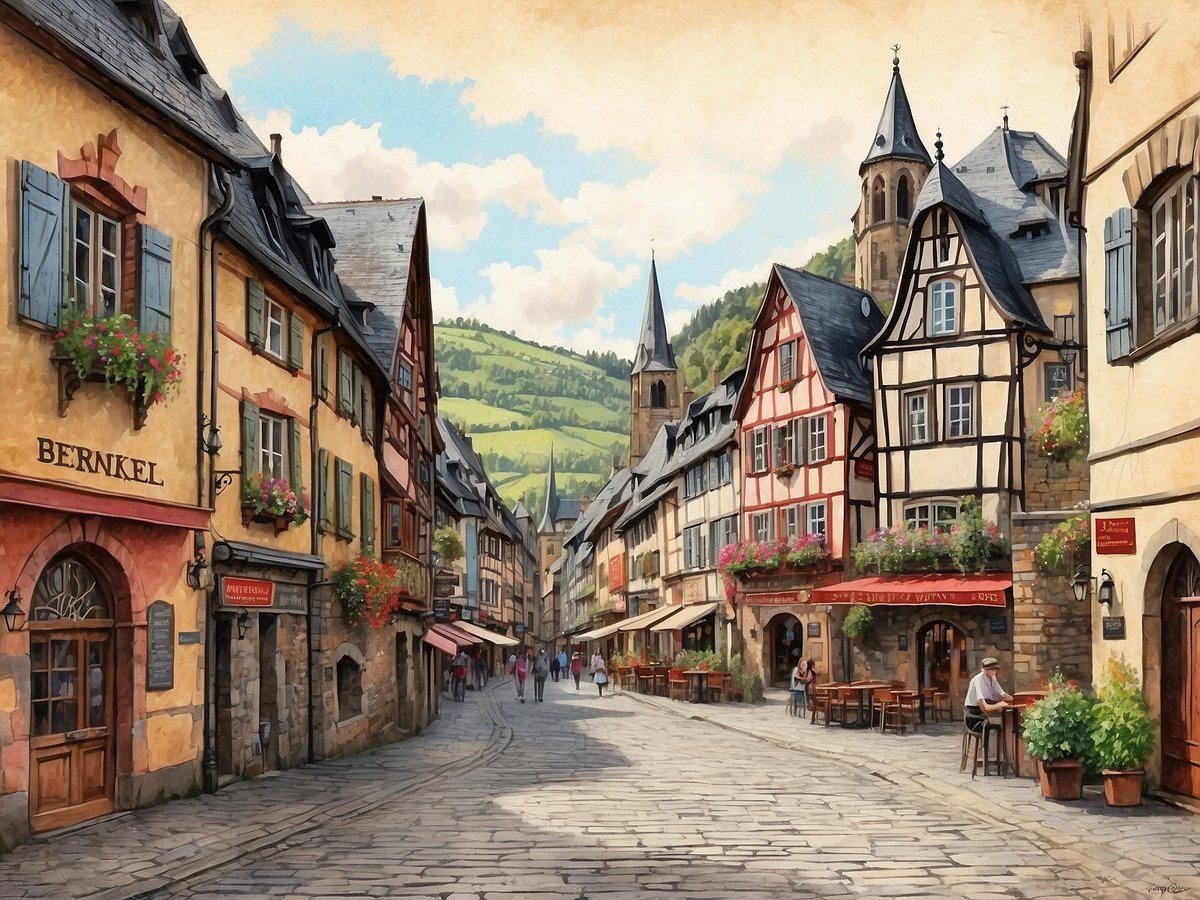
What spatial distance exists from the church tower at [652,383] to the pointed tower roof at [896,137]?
36.9 metres

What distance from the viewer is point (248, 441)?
17297mm

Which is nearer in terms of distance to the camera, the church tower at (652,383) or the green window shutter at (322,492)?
the green window shutter at (322,492)

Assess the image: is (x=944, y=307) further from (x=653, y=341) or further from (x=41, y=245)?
(x=653, y=341)

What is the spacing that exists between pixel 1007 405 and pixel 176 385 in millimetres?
21839

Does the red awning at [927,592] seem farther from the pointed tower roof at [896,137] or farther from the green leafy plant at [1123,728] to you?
the pointed tower roof at [896,137]

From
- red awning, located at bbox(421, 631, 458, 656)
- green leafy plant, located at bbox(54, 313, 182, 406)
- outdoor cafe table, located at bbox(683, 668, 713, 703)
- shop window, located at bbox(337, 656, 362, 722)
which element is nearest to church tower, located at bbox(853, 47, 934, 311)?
outdoor cafe table, located at bbox(683, 668, 713, 703)

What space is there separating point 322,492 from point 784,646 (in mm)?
22492

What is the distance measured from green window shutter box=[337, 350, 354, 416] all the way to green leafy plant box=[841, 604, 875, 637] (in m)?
14.8

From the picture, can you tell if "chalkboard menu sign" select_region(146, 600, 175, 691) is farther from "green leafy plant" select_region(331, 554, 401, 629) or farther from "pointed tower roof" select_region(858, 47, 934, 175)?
Answer: "pointed tower roof" select_region(858, 47, 934, 175)

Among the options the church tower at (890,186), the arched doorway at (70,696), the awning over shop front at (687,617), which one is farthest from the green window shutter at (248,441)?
the church tower at (890,186)

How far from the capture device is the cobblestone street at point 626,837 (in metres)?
9.78

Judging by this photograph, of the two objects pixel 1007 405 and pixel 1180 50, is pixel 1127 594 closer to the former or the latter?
pixel 1180 50

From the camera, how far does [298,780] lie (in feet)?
56.9

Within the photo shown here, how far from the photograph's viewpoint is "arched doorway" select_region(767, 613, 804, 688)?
130 feet
